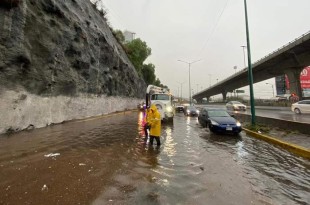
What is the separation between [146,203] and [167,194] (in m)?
0.64

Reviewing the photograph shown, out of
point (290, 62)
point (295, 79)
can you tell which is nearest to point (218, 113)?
point (290, 62)

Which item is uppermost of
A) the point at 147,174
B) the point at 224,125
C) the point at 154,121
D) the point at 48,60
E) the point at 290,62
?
the point at 290,62

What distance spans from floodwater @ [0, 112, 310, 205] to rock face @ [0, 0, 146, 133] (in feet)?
14.9

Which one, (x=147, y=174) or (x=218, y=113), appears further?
(x=218, y=113)

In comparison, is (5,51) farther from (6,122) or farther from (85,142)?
(85,142)

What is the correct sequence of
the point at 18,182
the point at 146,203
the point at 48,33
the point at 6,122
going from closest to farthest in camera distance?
1. the point at 146,203
2. the point at 18,182
3. the point at 6,122
4. the point at 48,33

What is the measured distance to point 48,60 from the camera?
55.8 ft

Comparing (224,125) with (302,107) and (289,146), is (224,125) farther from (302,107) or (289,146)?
(302,107)

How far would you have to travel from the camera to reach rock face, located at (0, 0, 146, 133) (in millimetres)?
13094

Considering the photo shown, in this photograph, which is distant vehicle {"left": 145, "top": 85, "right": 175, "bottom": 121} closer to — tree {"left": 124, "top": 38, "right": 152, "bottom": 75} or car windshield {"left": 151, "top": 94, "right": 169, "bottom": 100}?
car windshield {"left": 151, "top": 94, "right": 169, "bottom": 100}

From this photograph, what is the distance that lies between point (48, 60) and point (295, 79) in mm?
42404

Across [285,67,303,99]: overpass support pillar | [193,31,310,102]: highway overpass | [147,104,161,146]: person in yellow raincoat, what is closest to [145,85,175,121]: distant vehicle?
[147,104,161,146]: person in yellow raincoat

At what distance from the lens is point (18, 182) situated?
18.0ft

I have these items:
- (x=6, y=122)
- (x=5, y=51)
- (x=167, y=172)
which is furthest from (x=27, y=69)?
(x=167, y=172)
